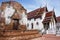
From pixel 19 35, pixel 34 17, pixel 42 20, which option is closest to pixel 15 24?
pixel 19 35

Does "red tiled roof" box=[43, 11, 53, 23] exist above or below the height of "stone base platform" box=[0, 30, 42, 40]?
above

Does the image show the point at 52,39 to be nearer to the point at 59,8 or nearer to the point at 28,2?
the point at 59,8

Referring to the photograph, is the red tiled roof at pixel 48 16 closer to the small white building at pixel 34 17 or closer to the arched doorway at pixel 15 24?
the small white building at pixel 34 17

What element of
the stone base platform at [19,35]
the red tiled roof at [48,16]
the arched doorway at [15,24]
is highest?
the red tiled roof at [48,16]

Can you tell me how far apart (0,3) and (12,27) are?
1.43 feet

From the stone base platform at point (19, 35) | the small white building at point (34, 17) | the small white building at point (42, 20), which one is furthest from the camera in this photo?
the small white building at point (42, 20)

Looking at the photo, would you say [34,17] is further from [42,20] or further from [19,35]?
[19,35]

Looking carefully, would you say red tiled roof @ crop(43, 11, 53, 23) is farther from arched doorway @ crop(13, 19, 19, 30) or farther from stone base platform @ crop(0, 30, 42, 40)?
arched doorway @ crop(13, 19, 19, 30)

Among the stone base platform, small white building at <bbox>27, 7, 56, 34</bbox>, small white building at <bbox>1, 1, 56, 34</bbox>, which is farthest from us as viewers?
small white building at <bbox>27, 7, 56, 34</bbox>

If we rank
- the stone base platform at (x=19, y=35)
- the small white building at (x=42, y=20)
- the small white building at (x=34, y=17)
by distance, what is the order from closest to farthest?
the stone base platform at (x=19, y=35), the small white building at (x=34, y=17), the small white building at (x=42, y=20)

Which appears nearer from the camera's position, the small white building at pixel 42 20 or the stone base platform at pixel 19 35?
the stone base platform at pixel 19 35

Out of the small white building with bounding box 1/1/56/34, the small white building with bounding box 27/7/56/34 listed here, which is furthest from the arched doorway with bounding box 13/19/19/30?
the small white building with bounding box 27/7/56/34

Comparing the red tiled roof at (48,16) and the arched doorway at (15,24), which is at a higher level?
the red tiled roof at (48,16)

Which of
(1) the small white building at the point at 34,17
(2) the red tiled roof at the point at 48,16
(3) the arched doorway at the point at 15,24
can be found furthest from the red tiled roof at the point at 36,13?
(3) the arched doorway at the point at 15,24
